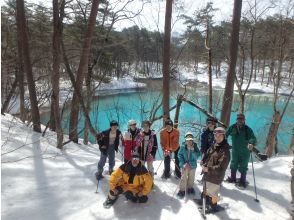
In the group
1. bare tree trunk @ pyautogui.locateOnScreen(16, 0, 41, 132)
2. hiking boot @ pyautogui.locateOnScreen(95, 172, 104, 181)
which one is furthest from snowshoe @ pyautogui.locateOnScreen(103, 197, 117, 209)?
bare tree trunk @ pyautogui.locateOnScreen(16, 0, 41, 132)

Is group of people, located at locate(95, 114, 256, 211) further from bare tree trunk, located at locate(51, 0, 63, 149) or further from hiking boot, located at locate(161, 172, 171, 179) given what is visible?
bare tree trunk, located at locate(51, 0, 63, 149)

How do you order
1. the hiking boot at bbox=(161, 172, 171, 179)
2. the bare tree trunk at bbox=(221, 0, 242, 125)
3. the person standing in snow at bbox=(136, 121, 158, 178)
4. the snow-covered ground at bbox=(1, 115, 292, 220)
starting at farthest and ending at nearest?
the bare tree trunk at bbox=(221, 0, 242, 125) < the hiking boot at bbox=(161, 172, 171, 179) < the person standing in snow at bbox=(136, 121, 158, 178) < the snow-covered ground at bbox=(1, 115, 292, 220)

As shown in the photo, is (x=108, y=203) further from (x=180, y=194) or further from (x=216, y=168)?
(x=216, y=168)

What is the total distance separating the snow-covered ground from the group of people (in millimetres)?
261

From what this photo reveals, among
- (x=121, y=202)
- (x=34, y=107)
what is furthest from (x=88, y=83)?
(x=121, y=202)

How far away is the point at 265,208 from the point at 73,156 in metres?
5.14

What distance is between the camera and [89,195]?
594 centimetres

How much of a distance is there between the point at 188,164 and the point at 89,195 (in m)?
1.94

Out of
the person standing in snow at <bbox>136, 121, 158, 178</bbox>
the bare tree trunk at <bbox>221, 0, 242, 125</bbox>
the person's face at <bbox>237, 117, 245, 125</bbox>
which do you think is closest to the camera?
the person's face at <bbox>237, 117, 245, 125</bbox>

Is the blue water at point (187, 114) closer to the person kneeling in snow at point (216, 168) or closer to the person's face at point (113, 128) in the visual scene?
the person's face at point (113, 128)

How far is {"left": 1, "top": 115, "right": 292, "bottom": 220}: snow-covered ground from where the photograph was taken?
527cm

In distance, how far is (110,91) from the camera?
40.0 metres

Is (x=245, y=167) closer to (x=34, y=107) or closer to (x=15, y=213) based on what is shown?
(x=15, y=213)

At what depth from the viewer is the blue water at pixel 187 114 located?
703 inches
